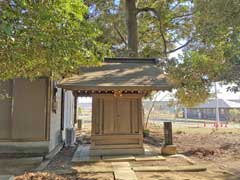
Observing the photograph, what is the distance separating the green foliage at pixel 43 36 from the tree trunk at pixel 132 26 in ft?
33.8

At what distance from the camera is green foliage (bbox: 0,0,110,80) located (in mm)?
4535

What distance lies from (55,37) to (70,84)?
4220mm

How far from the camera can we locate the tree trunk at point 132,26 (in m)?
16.2

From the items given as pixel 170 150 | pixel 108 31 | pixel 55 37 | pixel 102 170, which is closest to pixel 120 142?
pixel 170 150

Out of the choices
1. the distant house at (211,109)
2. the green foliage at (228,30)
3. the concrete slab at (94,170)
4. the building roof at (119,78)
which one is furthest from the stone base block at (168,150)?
the distant house at (211,109)

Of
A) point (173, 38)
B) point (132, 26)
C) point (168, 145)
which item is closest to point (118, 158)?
point (168, 145)

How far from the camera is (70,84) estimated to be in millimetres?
9242

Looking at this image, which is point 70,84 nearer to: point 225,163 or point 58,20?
point 58,20

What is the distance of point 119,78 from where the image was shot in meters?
9.97

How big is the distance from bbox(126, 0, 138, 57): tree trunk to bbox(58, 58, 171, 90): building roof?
14.2 feet

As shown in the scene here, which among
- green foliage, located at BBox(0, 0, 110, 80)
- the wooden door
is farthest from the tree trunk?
green foliage, located at BBox(0, 0, 110, 80)

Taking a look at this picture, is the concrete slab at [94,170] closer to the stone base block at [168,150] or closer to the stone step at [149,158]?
the stone step at [149,158]

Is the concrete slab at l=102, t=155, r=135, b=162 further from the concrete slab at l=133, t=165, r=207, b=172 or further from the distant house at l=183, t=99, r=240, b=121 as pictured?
the distant house at l=183, t=99, r=240, b=121

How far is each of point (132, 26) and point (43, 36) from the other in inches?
479
